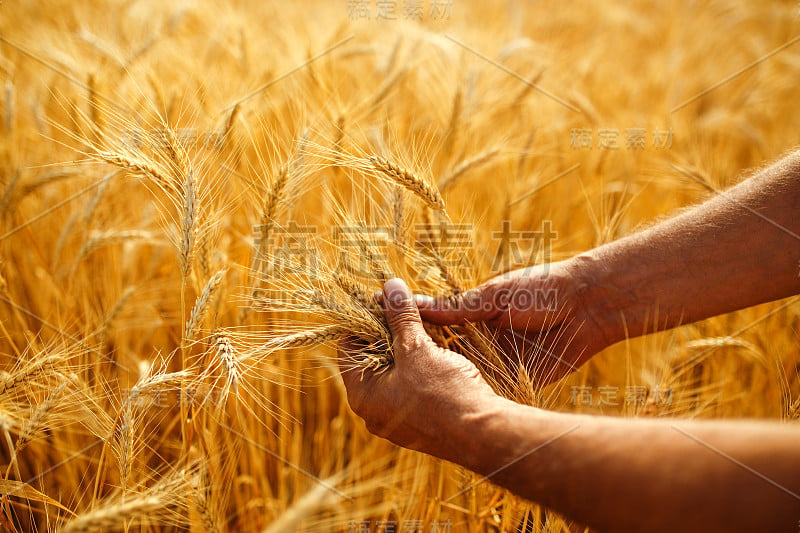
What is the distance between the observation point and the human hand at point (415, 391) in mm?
884

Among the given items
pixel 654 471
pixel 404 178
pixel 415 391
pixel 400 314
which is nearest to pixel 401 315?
pixel 400 314

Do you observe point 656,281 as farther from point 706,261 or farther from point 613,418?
point 613,418

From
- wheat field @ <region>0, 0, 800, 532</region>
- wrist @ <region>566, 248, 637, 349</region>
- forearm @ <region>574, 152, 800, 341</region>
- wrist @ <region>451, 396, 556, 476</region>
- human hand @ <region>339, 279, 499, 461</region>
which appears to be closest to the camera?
wrist @ <region>451, 396, 556, 476</region>

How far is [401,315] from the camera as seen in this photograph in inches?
41.5

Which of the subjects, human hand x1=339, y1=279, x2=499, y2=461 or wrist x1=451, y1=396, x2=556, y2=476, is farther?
human hand x1=339, y1=279, x2=499, y2=461

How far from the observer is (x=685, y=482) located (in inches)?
24.9

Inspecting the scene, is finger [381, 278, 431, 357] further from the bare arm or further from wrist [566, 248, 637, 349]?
wrist [566, 248, 637, 349]

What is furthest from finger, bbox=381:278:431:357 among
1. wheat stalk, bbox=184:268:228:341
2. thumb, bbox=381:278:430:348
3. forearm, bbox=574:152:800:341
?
forearm, bbox=574:152:800:341

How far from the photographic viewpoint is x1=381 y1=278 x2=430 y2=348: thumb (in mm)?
1031

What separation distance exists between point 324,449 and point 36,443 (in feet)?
2.54

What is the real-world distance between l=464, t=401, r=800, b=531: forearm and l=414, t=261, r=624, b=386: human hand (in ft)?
1.34

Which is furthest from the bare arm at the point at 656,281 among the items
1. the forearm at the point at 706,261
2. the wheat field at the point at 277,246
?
the wheat field at the point at 277,246

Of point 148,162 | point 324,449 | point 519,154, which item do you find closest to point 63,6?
point 148,162

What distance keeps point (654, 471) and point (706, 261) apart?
0.74 meters
